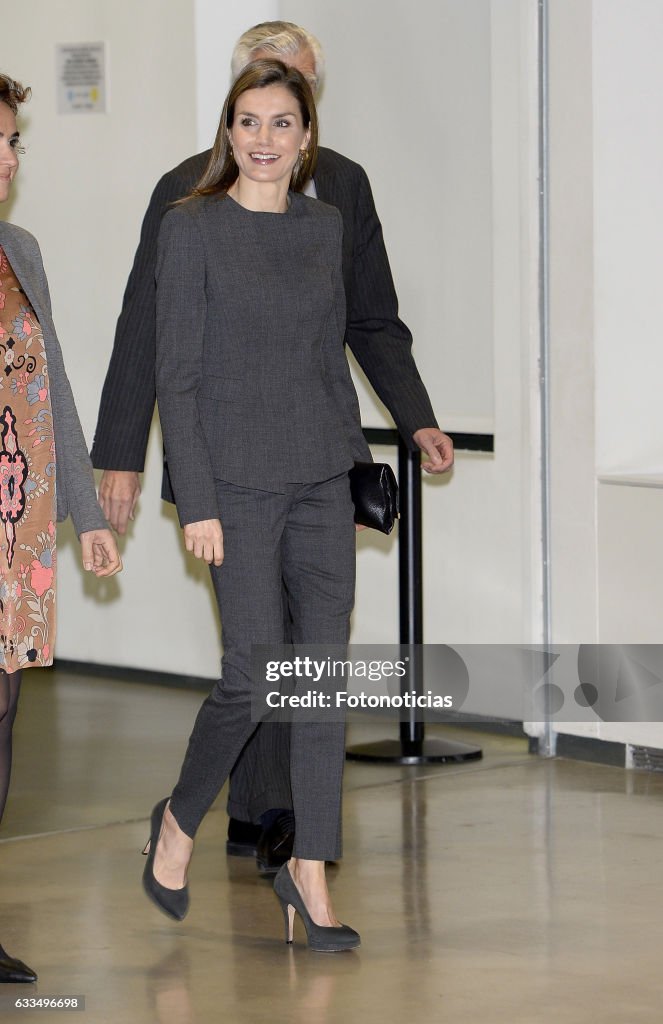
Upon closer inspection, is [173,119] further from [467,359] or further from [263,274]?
[263,274]

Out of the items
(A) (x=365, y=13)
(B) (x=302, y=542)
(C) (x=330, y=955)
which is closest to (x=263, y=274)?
(B) (x=302, y=542)

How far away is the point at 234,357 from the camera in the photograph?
306cm

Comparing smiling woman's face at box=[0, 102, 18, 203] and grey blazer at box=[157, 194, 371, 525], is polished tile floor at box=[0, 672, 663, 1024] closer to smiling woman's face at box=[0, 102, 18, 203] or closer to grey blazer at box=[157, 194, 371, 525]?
grey blazer at box=[157, 194, 371, 525]

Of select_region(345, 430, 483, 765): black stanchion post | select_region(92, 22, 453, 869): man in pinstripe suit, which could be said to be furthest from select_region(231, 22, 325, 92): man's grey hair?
select_region(345, 430, 483, 765): black stanchion post

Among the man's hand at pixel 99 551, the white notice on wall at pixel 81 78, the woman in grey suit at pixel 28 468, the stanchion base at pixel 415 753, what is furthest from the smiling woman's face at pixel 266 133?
the white notice on wall at pixel 81 78

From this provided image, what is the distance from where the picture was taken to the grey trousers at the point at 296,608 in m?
3.07

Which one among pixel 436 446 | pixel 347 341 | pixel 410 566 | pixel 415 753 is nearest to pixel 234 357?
pixel 436 446

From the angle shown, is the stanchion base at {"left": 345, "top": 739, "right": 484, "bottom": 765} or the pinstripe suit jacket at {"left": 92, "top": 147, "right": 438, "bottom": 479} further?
the stanchion base at {"left": 345, "top": 739, "right": 484, "bottom": 765}

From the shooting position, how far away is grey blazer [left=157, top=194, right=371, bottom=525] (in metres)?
3.03

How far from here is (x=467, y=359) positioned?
4.96m

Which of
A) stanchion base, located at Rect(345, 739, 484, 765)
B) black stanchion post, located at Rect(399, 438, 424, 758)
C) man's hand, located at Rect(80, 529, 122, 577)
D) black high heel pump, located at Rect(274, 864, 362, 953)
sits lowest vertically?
stanchion base, located at Rect(345, 739, 484, 765)

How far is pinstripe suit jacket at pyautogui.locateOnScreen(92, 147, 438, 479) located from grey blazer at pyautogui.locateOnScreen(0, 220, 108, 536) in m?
0.57

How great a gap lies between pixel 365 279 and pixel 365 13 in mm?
1488

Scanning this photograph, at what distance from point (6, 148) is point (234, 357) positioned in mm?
533
